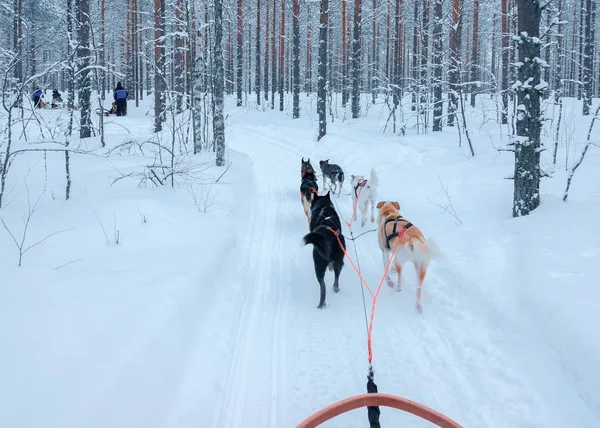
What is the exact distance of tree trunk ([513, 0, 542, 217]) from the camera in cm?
592

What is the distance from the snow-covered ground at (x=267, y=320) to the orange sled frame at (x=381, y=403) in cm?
65

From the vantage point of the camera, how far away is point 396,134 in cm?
1723

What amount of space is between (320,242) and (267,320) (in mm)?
1046

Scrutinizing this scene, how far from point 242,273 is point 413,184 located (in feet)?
19.8

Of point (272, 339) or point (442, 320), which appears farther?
point (442, 320)

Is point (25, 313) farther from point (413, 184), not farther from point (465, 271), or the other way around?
point (413, 184)

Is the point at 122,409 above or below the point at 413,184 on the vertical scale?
below

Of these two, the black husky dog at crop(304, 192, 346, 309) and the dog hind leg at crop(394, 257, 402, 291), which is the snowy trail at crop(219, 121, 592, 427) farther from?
the black husky dog at crop(304, 192, 346, 309)

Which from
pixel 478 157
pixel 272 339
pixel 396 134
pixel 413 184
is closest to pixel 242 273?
pixel 272 339

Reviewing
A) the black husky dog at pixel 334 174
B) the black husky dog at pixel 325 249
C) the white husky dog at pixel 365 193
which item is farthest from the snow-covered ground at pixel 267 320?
the black husky dog at pixel 334 174

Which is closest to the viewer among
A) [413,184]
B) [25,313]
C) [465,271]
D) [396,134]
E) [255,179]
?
[25,313]

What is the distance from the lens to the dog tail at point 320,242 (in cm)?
467

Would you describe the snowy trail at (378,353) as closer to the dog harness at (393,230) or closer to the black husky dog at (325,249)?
the black husky dog at (325,249)

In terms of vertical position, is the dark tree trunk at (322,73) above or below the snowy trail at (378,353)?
above
